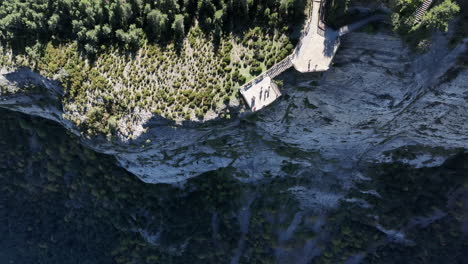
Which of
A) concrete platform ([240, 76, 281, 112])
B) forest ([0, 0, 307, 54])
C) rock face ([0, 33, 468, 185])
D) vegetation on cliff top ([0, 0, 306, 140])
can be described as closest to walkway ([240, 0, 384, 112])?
concrete platform ([240, 76, 281, 112])

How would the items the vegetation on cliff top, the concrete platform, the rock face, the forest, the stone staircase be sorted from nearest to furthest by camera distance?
the stone staircase → the rock face → the concrete platform → the forest → the vegetation on cliff top

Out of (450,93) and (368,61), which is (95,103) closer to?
(368,61)

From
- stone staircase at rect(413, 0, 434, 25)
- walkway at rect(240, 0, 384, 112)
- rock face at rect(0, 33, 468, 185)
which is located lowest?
rock face at rect(0, 33, 468, 185)

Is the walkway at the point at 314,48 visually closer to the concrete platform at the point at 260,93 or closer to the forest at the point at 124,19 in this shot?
the concrete platform at the point at 260,93

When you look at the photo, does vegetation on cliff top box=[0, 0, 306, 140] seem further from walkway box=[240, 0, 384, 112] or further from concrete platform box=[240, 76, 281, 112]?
concrete platform box=[240, 76, 281, 112]

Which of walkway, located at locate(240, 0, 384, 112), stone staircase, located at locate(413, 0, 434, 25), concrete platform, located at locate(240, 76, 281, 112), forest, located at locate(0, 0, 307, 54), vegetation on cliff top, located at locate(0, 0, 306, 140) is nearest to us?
stone staircase, located at locate(413, 0, 434, 25)

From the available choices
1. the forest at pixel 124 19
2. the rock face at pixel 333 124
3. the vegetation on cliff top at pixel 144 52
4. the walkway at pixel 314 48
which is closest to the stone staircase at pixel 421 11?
the rock face at pixel 333 124

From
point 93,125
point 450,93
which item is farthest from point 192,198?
point 450,93

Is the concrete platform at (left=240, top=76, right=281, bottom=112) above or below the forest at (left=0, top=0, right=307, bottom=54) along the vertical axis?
below
